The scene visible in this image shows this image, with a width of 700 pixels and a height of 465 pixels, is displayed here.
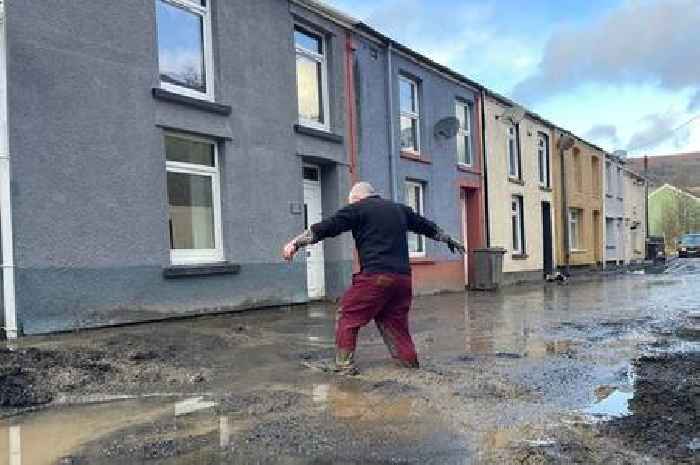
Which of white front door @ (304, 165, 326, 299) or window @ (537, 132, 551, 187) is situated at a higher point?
window @ (537, 132, 551, 187)

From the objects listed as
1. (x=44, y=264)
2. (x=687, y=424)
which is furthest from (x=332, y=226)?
(x=44, y=264)

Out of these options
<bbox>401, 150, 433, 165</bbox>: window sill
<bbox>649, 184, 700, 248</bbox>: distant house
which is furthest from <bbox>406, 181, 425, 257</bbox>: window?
<bbox>649, 184, 700, 248</bbox>: distant house

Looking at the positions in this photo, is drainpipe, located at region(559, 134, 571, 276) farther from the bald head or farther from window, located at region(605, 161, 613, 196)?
the bald head

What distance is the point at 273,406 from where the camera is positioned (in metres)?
4.91

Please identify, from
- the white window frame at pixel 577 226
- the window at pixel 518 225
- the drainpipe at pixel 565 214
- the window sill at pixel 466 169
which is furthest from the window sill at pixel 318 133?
the white window frame at pixel 577 226

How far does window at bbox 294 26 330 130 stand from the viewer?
1312cm

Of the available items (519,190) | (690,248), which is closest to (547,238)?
(519,190)

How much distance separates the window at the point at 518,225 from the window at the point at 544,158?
2951 millimetres

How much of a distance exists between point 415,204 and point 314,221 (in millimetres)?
4420

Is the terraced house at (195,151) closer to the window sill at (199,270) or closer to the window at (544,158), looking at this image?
the window sill at (199,270)

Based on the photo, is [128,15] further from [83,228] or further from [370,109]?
[370,109]

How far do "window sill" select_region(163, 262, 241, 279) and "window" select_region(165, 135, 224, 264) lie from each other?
0.26 metres

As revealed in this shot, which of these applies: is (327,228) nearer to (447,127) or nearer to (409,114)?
(409,114)

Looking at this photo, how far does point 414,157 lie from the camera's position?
16547mm
